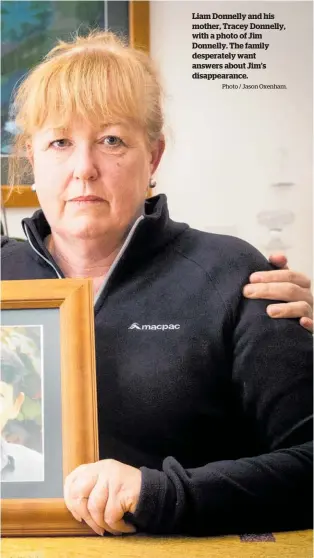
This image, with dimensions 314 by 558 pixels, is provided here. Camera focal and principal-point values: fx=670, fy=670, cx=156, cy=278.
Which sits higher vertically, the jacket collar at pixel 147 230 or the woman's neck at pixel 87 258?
the jacket collar at pixel 147 230

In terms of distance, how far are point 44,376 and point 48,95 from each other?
30 cm

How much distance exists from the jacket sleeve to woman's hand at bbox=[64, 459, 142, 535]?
12 millimetres

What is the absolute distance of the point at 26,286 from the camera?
0.69 meters

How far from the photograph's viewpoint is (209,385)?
0.69 metres

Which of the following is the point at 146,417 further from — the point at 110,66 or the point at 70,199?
the point at 110,66

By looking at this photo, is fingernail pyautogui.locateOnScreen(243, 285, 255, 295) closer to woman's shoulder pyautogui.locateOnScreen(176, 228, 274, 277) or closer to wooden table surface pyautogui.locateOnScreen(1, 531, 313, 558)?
woman's shoulder pyautogui.locateOnScreen(176, 228, 274, 277)

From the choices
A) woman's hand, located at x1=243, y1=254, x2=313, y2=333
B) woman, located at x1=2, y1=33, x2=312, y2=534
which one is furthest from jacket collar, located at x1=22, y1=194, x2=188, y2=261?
woman's hand, located at x1=243, y1=254, x2=313, y2=333

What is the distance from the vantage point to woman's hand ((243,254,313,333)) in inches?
27.5

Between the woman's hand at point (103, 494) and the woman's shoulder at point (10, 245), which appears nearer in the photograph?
the woman's hand at point (103, 494)

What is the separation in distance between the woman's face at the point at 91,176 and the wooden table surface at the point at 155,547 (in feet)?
1.01

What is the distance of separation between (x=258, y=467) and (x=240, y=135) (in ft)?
1.19

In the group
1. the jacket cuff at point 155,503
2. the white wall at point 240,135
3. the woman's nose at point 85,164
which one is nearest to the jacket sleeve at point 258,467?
the jacket cuff at point 155,503

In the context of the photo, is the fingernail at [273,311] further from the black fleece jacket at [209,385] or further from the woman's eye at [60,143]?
the woman's eye at [60,143]

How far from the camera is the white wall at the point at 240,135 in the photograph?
75cm
